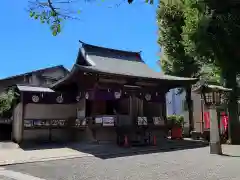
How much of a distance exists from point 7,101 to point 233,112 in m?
14.3

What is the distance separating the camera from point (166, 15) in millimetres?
20312

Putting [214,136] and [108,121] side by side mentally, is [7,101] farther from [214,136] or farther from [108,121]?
[214,136]

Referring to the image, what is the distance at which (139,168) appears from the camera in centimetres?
909

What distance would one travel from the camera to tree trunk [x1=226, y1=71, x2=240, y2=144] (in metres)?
16.3

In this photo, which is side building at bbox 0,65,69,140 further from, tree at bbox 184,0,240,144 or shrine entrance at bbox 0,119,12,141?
tree at bbox 184,0,240,144

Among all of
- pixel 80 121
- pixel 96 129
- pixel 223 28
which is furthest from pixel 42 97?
pixel 223 28

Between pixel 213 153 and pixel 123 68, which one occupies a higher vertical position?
pixel 123 68

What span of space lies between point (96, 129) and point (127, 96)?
2917 millimetres

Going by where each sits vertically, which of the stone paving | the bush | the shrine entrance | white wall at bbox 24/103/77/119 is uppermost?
white wall at bbox 24/103/77/119

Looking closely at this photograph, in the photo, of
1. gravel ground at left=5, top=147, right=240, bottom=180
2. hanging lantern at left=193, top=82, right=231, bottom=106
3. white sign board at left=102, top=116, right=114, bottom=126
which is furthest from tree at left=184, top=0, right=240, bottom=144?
white sign board at left=102, top=116, right=114, bottom=126

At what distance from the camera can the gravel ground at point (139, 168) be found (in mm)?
7844

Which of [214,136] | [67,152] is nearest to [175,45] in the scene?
[214,136]

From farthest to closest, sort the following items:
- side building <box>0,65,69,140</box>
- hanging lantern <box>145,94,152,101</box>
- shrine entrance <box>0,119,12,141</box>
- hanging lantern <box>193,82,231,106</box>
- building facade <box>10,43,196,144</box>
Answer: side building <box>0,65,69,140</box> < shrine entrance <box>0,119,12,141</box> < hanging lantern <box>145,94,152,101</box> < building facade <box>10,43,196,144</box> < hanging lantern <box>193,82,231,106</box>

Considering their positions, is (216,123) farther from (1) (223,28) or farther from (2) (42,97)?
(2) (42,97)
